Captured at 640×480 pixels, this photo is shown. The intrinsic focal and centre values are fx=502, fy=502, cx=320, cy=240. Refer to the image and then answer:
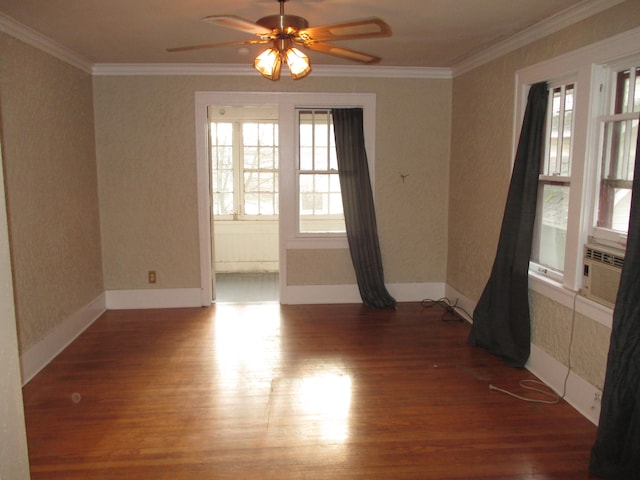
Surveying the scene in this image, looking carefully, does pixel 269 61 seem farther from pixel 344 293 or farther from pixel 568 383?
pixel 344 293

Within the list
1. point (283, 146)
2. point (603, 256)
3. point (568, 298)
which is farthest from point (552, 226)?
point (283, 146)

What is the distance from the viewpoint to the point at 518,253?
12.0 ft

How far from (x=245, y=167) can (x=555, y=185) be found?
4514 mm

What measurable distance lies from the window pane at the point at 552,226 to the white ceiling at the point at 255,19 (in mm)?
1161

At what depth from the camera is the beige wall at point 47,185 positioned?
11.2ft

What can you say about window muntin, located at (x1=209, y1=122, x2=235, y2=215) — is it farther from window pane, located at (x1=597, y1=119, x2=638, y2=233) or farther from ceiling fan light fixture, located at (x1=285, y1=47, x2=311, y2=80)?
window pane, located at (x1=597, y1=119, x2=638, y2=233)

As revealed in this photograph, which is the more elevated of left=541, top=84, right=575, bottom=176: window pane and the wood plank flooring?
left=541, top=84, right=575, bottom=176: window pane

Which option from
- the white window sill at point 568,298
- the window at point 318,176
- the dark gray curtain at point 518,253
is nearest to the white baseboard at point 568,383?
the dark gray curtain at point 518,253

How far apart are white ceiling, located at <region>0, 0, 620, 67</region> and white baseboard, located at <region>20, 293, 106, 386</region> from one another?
228 centimetres

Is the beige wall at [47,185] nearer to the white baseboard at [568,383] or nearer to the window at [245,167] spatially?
the window at [245,167]

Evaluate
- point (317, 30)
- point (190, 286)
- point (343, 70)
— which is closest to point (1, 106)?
point (317, 30)

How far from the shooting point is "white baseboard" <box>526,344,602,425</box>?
117 inches

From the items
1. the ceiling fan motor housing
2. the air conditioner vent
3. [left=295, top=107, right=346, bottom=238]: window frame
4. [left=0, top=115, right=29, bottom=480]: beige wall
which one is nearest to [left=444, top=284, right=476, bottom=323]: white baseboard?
[left=295, top=107, right=346, bottom=238]: window frame

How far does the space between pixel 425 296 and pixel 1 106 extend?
4232 millimetres
